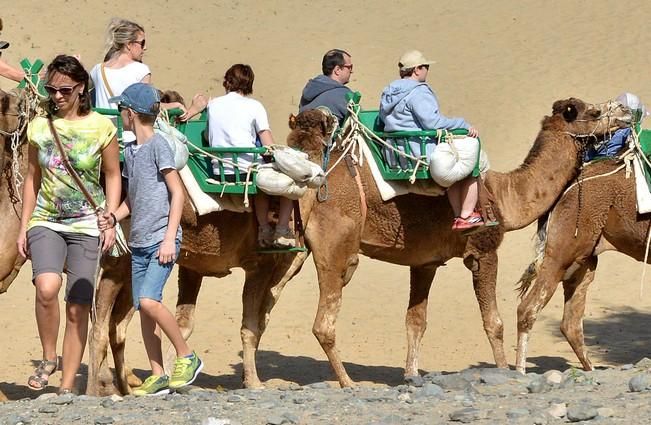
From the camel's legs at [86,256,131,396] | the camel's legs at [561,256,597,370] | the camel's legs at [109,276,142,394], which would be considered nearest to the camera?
the camel's legs at [86,256,131,396]

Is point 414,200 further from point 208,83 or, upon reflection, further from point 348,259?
point 208,83

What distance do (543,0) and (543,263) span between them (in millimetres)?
18783

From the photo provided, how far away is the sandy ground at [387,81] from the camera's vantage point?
13289 mm

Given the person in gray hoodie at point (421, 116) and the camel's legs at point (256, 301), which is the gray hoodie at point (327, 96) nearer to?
the person in gray hoodie at point (421, 116)

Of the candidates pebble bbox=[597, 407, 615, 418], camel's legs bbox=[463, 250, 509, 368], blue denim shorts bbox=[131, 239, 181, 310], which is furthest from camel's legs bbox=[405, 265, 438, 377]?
pebble bbox=[597, 407, 615, 418]

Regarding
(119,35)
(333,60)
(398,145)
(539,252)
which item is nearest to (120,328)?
(119,35)

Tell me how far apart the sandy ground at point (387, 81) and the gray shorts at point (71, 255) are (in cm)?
411

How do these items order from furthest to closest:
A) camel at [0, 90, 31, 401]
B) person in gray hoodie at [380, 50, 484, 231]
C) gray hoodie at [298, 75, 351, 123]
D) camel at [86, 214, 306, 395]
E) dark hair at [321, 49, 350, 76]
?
dark hair at [321, 49, 350, 76], gray hoodie at [298, 75, 351, 123], person in gray hoodie at [380, 50, 484, 231], camel at [86, 214, 306, 395], camel at [0, 90, 31, 401]

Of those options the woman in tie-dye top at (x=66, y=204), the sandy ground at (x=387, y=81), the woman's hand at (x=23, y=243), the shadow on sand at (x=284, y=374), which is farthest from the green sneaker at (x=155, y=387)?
the sandy ground at (x=387, y=81)

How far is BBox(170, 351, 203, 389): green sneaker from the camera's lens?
26.0 ft

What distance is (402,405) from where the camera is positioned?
7.34 metres

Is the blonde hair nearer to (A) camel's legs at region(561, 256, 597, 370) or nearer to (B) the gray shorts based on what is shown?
(B) the gray shorts

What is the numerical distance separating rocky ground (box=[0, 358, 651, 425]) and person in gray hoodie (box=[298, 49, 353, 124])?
287cm

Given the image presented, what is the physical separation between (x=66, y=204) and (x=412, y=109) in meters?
3.15
